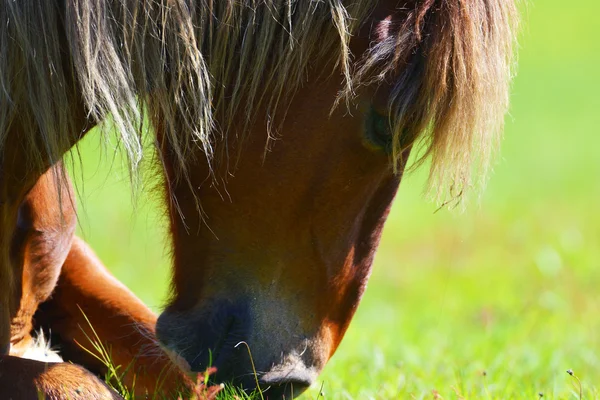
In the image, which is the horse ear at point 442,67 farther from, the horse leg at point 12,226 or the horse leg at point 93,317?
the horse leg at point 93,317

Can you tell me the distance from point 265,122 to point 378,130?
281 millimetres

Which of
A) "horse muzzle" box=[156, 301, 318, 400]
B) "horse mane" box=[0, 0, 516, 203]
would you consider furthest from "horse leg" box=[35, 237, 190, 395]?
"horse mane" box=[0, 0, 516, 203]

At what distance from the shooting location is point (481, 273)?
786 cm

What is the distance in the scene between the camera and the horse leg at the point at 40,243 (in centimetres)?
268

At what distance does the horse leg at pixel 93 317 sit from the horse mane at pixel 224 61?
0.91 m

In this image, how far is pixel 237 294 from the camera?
2.26 meters

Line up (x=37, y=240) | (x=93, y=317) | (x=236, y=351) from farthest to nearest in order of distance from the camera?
1. (x=93, y=317)
2. (x=37, y=240)
3. (x=236, y=351)

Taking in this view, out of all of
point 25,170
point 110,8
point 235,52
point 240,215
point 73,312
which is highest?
point 110,8

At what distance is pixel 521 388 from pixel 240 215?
1.23 meters

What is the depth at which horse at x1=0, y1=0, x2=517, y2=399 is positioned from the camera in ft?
6.93

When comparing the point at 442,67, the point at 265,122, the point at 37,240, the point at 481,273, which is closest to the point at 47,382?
the point at 37,240

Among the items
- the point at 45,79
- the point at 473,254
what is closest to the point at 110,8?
the point at 45,79

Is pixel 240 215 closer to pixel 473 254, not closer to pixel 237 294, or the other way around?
pixel 237 294

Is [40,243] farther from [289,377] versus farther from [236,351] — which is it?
[289,377]
